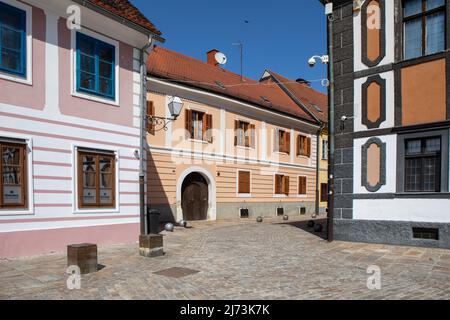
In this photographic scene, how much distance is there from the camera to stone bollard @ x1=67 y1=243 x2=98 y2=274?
655 cm

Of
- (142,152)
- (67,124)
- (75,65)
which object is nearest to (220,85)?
(142,152)

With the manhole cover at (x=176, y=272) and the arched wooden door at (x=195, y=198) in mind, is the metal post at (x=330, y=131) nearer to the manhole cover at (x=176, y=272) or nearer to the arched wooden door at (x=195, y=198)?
the manhole cover at (x=176, y=272)

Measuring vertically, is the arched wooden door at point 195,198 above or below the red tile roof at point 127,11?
below

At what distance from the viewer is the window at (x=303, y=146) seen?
23.6 m

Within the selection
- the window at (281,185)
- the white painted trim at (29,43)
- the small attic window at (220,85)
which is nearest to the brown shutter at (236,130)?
the small attic window at (220,85)

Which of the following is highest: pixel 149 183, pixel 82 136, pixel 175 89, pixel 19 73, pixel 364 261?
pixel 175 89

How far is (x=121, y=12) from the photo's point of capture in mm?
10102

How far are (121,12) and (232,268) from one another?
298 inches

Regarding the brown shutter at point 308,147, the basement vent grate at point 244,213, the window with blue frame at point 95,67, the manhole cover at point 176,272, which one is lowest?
the basement vent grate at point 244,213

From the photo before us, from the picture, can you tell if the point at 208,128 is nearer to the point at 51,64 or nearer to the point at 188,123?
the point at 188,123

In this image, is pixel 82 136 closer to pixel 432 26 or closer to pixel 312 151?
pixel 432 26

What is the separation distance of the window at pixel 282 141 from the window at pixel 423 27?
12.1 metres

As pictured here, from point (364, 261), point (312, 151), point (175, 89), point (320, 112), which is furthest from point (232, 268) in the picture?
point (320, 112)
